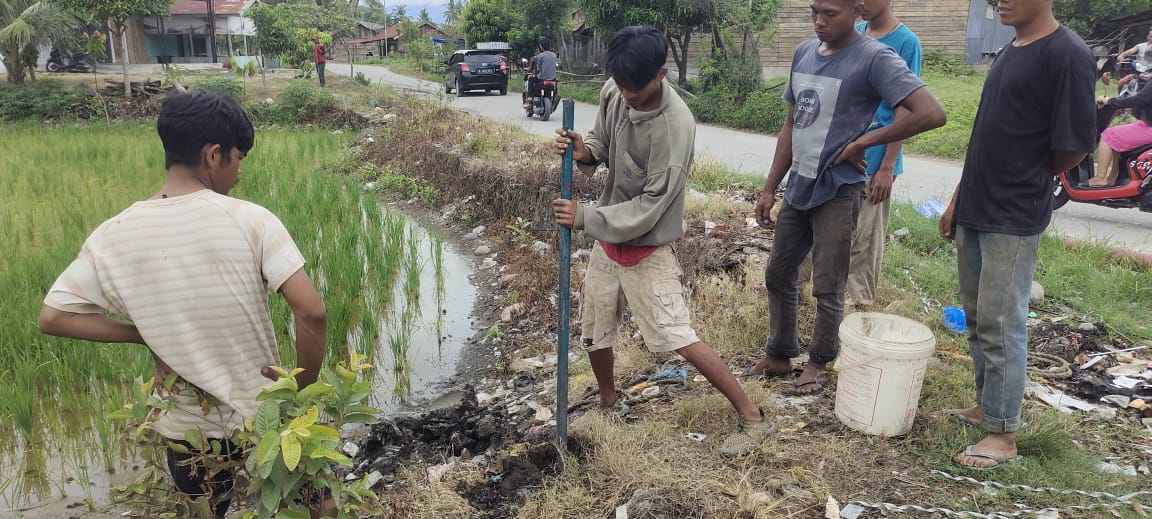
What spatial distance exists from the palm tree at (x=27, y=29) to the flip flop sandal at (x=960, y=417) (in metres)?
14.2

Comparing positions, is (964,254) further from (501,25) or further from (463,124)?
(501,25)

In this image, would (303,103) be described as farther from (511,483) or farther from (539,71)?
(511,483)

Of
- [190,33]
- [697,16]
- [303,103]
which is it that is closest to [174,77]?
[303,103]

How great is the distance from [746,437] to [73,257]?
3796mm

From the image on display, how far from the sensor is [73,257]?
13.4 feet

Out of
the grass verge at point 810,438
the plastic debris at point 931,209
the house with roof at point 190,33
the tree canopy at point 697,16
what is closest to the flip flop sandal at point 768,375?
the grass verge at point 810,438

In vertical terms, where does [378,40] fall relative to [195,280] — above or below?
above

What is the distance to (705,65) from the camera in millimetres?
12664

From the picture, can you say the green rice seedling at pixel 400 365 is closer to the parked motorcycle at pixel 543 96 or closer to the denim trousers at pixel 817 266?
the denim trousers at pixel 817 266

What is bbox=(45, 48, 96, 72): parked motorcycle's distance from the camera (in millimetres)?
20328

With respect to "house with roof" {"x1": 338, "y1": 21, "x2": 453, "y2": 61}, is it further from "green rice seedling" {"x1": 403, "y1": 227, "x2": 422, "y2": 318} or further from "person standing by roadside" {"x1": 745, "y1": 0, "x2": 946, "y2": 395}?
"person standing by roadside" {"x1": 745, "y1": 0, "x2": 946, "y2": 395}

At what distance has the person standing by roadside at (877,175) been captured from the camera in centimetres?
292

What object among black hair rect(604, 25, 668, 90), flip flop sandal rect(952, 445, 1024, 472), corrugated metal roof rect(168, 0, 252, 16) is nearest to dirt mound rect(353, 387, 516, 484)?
black hair rect(604, 25, 668, 90)

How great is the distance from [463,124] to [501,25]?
13.4 meters
